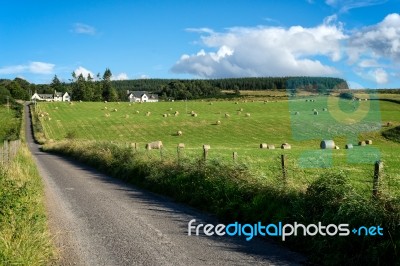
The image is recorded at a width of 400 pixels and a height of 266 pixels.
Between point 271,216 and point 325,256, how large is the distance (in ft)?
8.54

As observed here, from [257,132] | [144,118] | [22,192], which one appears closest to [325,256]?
[22,192]

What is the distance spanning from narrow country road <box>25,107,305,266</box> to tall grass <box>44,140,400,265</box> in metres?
0.59

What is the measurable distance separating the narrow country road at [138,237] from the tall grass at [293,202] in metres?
0.59

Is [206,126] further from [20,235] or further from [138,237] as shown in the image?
[20,235]

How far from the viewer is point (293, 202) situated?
10633mm

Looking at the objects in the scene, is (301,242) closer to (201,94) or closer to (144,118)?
(144,118)

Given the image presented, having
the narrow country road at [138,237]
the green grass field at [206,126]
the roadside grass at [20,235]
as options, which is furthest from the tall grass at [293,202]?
the green grass field at [206,126]

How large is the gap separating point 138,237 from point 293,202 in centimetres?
388

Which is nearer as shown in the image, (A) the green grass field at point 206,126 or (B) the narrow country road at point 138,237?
(B) the narrow country road at point 138,237

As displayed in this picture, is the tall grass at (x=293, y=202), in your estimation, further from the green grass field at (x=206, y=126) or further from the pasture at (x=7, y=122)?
the pasture at (x=7, y=122)

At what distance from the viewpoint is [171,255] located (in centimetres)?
909

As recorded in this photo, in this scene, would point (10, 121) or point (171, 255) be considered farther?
point (10, 121)

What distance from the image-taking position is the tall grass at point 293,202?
8.35 meters

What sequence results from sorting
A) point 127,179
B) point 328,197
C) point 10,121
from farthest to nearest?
1. point 10,121
2. point 127,179
3. point 328,197
